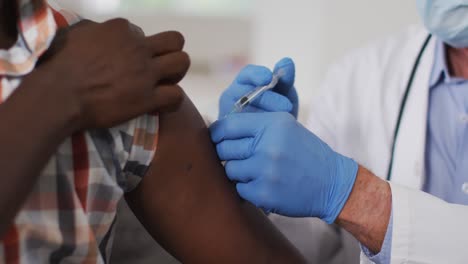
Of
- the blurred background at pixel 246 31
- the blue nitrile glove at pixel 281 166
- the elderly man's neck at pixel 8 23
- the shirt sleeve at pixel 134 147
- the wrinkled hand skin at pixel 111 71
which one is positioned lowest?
the blurred background at pixel 246 31

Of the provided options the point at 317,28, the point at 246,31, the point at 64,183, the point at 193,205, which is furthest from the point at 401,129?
the point at 246,31

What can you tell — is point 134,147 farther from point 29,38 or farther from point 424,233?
point 424,233

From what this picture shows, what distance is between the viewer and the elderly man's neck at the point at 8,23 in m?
0.85

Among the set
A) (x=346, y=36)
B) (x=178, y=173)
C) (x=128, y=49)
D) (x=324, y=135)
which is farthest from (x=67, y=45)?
(x=346, y=36)

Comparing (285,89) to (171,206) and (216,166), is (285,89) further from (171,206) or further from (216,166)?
(171,206)

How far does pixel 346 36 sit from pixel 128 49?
6.18 ft

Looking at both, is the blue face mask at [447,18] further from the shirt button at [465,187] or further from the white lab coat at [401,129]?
the shirt button at [465,187]

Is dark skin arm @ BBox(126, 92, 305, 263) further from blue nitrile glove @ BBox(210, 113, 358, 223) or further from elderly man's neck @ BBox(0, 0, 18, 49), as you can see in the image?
elderly man's neck @ BBox(0, 0, 18, 49)

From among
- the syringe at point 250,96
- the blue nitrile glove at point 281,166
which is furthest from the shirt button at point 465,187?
the syringe at point 250,96

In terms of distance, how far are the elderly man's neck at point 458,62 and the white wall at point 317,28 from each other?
33.2 inches

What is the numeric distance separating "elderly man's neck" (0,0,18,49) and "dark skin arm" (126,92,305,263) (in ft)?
0.83

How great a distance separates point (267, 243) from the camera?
1068mm

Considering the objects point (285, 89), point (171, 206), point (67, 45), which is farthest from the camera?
point (285, 89)

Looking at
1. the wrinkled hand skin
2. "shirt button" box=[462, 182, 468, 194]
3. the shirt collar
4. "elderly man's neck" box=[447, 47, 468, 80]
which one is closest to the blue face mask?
"elderly man's neck" box=[447, 47, 468, 80]
